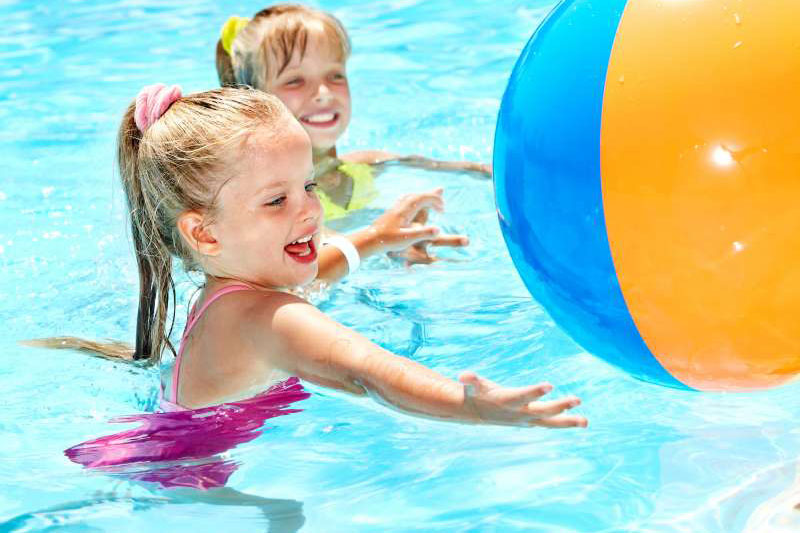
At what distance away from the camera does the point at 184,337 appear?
10.1ft

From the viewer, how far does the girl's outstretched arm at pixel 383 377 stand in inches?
90.5

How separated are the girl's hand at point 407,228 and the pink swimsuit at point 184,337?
103 centimetres

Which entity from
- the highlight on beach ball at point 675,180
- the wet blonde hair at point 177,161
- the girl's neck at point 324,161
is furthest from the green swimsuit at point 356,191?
the highlight on beach ball at point 675,180

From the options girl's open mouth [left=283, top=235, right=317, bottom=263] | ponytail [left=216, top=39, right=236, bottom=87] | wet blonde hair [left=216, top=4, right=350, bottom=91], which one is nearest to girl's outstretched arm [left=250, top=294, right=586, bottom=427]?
girl's open mouth [left=283, top=235, right=317, bottom=263]

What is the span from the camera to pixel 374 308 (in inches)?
159

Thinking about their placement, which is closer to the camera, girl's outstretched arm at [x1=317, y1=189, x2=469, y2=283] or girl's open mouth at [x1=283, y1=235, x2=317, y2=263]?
girl's open mouth at [x1=283, y1=235, x2=317, y2=263]

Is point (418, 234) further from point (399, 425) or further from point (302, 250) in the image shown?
point (302, 250)

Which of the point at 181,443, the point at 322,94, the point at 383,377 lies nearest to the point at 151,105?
the point at 181,443

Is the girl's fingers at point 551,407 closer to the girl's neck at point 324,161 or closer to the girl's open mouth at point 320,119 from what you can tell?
the girl's open mouth at point 320,119

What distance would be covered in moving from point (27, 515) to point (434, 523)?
973 millimetres

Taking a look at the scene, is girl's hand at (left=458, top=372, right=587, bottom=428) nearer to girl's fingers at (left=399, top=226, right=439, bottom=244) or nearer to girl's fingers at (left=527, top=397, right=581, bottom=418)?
girl's fingers at (left=527, top=397, right=581, bottom=418)

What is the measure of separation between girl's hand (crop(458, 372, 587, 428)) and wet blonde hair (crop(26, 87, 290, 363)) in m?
0.90

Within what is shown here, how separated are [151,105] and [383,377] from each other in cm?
102

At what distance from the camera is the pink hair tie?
9.89 feet
